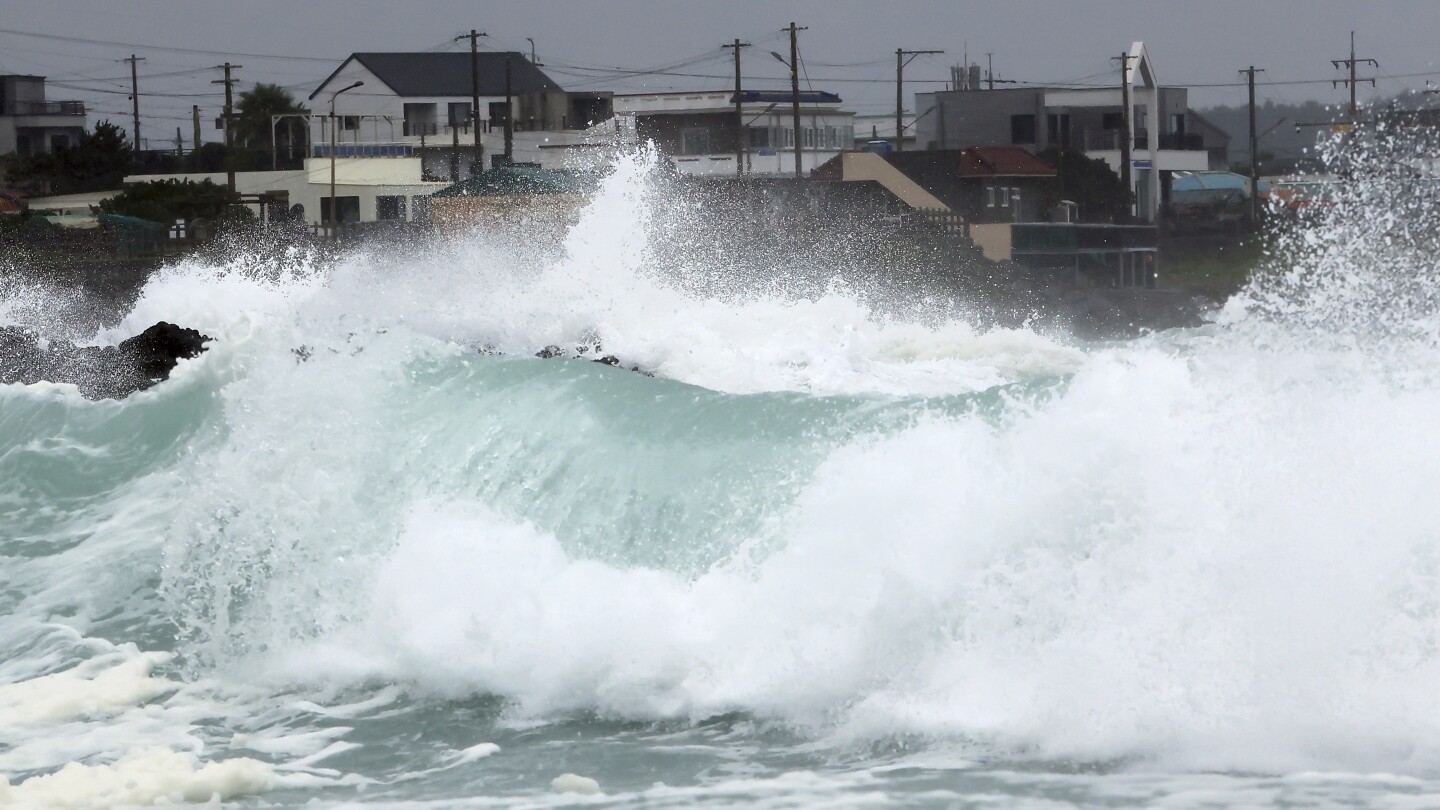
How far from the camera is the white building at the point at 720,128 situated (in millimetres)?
63312

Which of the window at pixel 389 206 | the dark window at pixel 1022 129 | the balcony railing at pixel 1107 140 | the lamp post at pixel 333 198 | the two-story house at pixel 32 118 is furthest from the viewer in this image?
the two-story house at pixel 32 118

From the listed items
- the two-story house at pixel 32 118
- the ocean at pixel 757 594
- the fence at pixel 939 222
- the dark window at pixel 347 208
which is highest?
the two-story house at pixel 32 118

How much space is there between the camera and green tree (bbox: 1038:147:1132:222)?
6141cm

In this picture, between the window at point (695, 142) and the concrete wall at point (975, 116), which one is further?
the concrete wall at point (975, 116)

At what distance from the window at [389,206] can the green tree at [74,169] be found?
13.7m

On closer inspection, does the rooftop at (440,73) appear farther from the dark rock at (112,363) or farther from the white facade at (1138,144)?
the dark rock at (112,363)

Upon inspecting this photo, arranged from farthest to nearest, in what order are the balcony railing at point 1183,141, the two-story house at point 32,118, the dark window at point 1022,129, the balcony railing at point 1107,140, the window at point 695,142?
the two-story house at point 32,118
the balcony railing at point 1183,141
the dark window at point 1022,129
the balcony railing at point 1107,140
the window at point 695,142

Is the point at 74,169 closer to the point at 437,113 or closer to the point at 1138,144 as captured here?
the point at 437,113

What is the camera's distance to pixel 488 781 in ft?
23.1

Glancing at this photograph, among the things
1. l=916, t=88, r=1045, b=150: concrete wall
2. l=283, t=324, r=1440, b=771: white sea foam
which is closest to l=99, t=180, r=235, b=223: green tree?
l=916, t=88, r=1045, b=150: concrete wall

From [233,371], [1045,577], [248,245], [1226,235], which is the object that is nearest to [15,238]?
[248,245]

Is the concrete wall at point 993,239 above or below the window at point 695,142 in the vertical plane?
below

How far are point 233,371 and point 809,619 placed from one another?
22.2 feet

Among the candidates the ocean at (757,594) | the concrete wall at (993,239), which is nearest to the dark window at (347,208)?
the concrete wall at (993,239)
